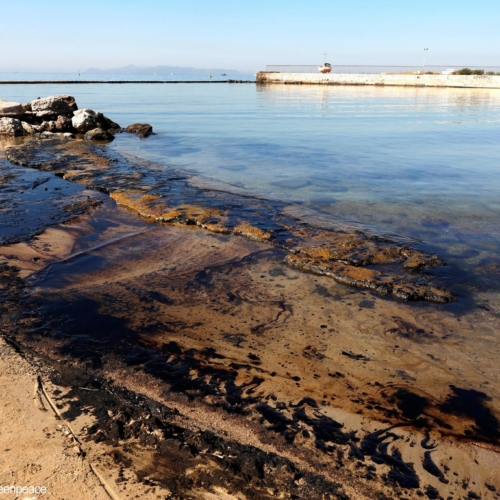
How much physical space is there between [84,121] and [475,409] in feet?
62.7

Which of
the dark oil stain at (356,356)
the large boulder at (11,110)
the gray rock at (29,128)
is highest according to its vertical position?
the large boulder at (11,110)

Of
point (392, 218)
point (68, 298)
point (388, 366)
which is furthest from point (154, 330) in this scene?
point (392, 218)

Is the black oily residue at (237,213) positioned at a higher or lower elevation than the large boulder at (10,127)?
lower

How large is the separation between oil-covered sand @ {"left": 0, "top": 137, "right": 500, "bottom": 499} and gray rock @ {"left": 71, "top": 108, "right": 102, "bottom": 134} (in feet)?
47.3

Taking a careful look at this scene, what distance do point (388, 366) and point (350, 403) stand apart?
25.2 inches

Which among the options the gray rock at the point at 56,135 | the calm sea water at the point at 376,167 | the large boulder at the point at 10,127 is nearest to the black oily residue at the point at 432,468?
the calm sea water at the point at 376,167

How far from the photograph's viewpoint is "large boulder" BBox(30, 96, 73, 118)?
770 inches

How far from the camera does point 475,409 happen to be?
9.69 ft

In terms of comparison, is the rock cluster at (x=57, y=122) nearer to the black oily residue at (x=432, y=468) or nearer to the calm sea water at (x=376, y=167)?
Result: the calm sea water at (x=376, y=167)

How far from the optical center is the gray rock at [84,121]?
18.2 m

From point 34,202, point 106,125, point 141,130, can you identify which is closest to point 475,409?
point 34,202

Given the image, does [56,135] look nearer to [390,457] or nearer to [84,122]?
[84,122]

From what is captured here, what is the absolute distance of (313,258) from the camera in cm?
545

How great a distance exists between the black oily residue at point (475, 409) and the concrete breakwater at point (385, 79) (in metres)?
77.1
